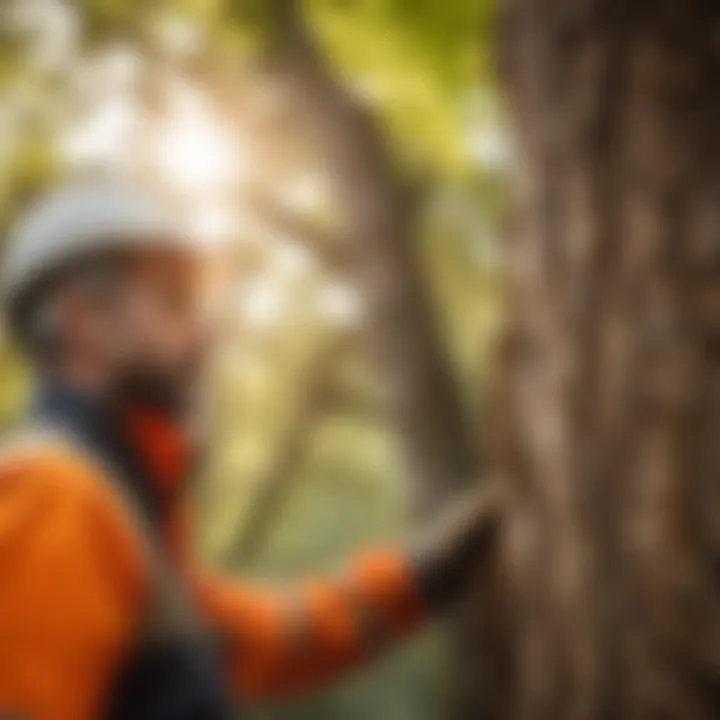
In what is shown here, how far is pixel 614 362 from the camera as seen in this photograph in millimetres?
1096

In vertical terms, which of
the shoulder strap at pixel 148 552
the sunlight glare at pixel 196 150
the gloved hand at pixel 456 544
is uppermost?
the sunlight glare at pixel 196 150

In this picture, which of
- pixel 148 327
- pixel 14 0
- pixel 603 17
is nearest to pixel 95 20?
pixel 14 0

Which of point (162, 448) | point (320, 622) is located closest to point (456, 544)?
point (320, 622)

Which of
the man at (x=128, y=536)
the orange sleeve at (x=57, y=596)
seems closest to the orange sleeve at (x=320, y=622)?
the man at (x=128, y=536)

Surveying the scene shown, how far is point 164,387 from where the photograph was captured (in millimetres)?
1080

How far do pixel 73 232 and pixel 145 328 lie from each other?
0.08 meters

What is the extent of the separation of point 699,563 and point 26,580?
42 cm

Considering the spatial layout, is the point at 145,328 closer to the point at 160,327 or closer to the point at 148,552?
the point at 160,327

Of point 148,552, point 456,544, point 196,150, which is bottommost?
point 456,544

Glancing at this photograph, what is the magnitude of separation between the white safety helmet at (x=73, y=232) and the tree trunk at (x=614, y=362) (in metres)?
0.25

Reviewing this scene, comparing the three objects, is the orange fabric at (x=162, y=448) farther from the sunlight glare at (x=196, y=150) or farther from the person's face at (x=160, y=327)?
the sunlight glare at (x=196, y=150)

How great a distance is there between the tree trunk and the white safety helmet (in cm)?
25

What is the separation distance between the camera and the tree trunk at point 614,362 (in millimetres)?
1062

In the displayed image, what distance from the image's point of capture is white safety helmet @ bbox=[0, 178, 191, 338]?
1073 mm
